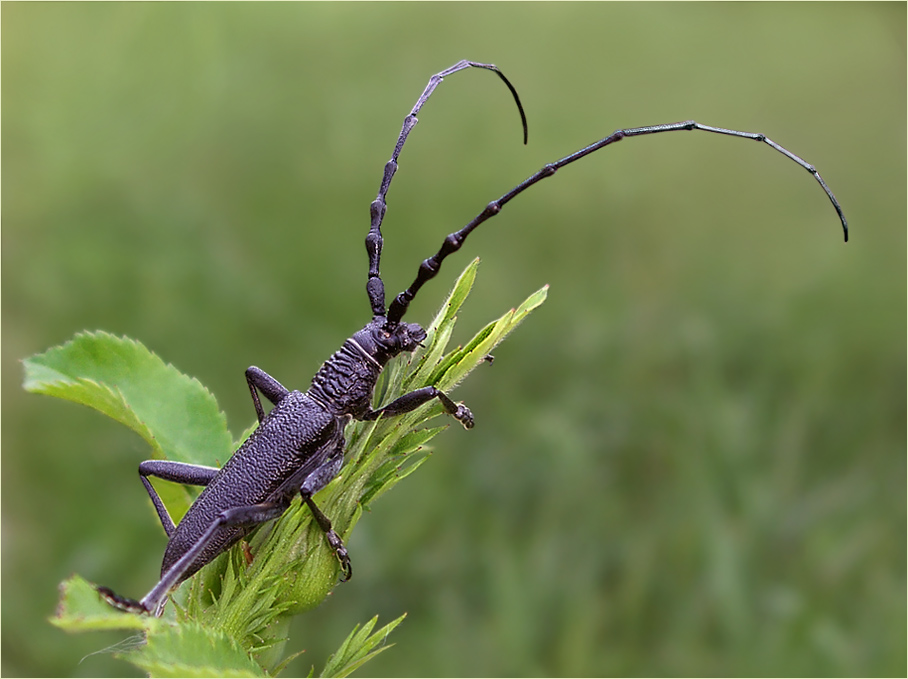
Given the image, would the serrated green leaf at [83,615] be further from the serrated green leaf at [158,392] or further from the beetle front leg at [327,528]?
the serrated green leaf at [158,392]

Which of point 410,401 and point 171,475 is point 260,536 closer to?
point 410,401

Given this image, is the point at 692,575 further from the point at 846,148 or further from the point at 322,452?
the point at 846,148

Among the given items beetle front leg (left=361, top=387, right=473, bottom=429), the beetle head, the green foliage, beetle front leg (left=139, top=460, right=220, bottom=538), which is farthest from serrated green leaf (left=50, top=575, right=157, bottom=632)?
the beetle head

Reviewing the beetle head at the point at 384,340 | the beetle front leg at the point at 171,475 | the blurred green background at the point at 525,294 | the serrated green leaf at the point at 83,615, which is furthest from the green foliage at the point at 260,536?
the blurred green background at the point at 525,294

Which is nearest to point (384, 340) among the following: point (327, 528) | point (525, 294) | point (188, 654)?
point (327, 528)

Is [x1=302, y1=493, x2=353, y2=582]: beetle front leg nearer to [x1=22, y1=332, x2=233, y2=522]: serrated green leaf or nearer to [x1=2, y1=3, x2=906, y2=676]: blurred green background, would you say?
[x1=22, y1=332, x2=233, y2=522]: serrated green leaf
